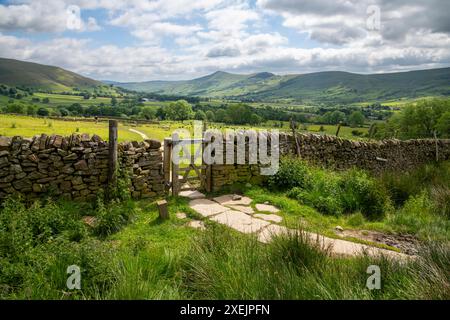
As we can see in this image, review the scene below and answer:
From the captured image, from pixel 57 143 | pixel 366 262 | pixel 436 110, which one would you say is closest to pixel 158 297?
pixel 366 262

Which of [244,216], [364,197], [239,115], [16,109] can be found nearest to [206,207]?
[244,216]

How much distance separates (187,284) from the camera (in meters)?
3.51

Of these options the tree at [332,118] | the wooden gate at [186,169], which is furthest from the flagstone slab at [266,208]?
the tree at [332,118]

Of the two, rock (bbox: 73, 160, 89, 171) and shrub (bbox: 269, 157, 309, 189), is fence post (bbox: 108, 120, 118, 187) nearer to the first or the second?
rock (bbox: 73, 160, 89, 171)

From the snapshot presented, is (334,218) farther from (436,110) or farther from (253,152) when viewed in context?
(436,110)

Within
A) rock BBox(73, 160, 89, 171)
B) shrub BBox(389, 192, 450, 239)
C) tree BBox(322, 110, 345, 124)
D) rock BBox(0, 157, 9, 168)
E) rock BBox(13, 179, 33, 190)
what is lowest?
shrub BBox(389, 192, 450, 239)

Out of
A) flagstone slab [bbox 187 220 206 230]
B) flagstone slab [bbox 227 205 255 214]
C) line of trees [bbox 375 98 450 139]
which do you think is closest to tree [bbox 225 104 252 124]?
line of trees [bbox 375 98 450 139]

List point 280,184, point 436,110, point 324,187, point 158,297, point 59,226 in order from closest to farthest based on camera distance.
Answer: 1. point 158,297
2. point 59,226
3. point 324,187
4. point 280,184
5. point 436,110

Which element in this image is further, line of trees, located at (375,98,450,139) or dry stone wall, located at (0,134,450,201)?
line of trees, located at (375,98,450,139)

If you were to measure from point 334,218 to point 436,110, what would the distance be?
56.0m

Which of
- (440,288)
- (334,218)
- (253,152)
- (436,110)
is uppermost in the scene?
(436,110)

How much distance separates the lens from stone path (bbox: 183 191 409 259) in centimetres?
519

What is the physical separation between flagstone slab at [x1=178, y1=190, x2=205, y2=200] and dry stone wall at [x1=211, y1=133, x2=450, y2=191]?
507mm
